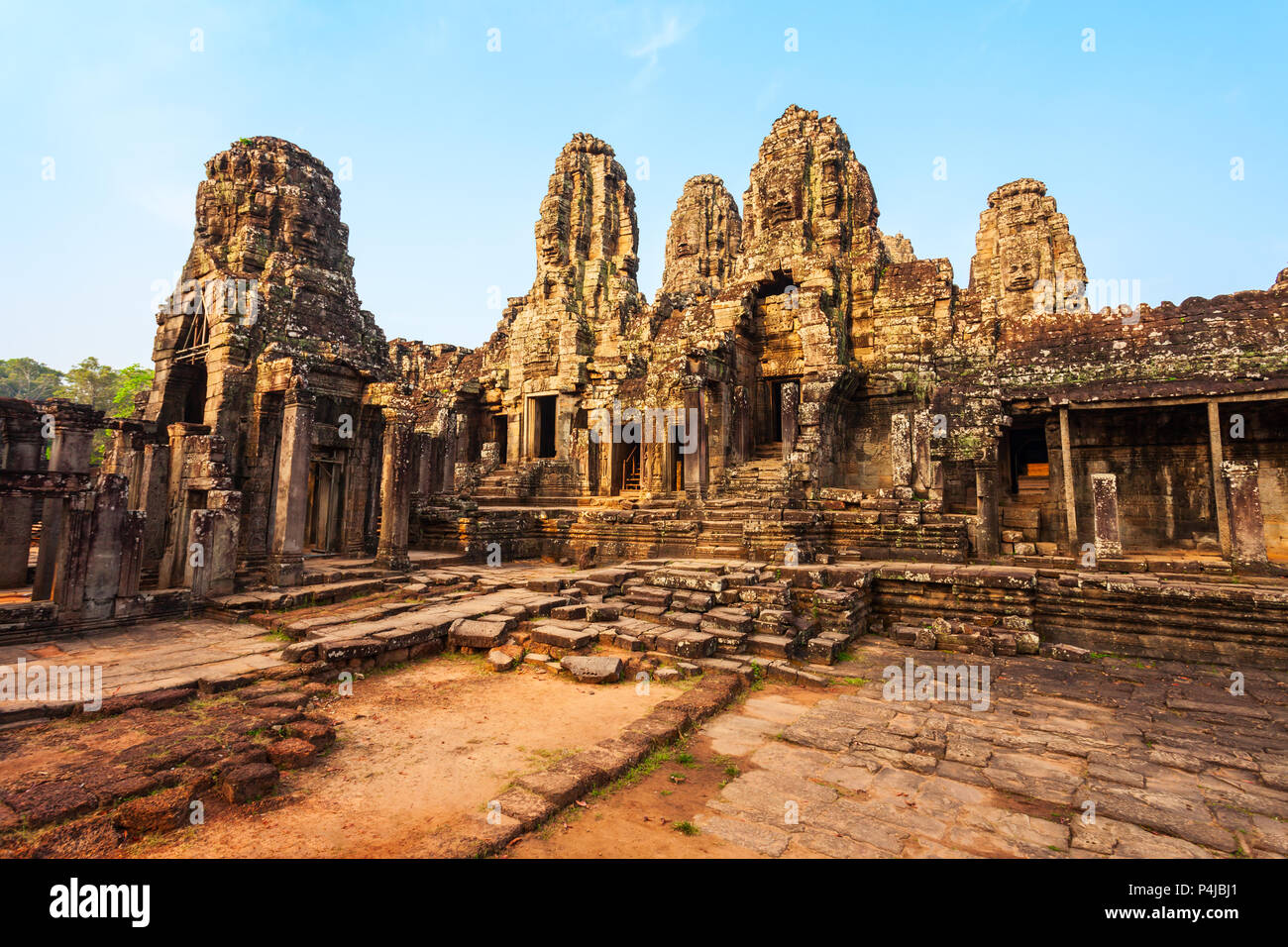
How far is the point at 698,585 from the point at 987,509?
599 cm

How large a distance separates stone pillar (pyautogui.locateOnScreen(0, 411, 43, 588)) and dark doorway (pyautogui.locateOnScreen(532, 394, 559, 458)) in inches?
529

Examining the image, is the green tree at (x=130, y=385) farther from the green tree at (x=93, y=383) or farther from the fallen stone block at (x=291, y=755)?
the fallen stone block at (x=291, y=755)

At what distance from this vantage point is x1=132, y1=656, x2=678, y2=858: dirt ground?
10.3 ft

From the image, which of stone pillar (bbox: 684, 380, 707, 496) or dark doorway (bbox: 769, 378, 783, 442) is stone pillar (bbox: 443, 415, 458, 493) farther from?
dark doorway (bbox: 769, 378, 783, 442)

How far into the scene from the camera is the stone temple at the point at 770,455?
8156 millimetres

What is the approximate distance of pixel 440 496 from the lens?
590 inches

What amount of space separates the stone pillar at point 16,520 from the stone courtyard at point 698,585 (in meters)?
0.08

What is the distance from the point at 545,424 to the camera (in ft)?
76.5

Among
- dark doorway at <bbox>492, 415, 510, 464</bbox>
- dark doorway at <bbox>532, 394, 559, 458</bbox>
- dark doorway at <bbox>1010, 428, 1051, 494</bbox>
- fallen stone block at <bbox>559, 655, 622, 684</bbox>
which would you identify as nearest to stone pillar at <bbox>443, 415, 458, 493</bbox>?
dark doorway at <bbox>532, 394, 559, 458</bbox>

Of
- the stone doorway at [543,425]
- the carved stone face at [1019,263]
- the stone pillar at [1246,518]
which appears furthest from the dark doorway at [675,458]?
the carved stone face at [1019,263]

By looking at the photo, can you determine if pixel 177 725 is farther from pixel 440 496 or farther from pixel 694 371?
pixel 694 371

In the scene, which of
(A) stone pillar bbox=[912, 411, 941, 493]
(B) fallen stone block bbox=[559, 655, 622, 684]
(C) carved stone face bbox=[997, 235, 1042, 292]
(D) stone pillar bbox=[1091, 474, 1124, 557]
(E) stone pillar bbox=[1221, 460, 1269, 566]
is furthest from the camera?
(C) carved stone face bbox=[997, 235, 1042, 292]
